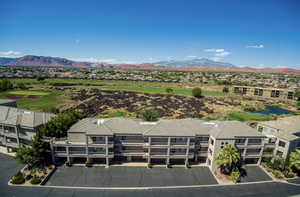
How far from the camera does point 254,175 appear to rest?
32219mm

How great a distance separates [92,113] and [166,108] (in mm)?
35237

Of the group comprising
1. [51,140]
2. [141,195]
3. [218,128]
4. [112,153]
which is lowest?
[141,195]

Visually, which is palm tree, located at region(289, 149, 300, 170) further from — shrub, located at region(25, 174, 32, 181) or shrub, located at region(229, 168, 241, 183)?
shrub, located at region(25, 174, 32, 181)

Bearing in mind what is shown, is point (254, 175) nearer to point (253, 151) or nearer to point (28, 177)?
point (253, 151)

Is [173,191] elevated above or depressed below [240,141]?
below

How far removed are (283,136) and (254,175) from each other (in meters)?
10.9

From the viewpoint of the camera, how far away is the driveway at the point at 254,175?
31.1 metres

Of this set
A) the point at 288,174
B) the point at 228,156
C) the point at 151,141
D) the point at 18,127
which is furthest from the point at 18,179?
the point at 288,174

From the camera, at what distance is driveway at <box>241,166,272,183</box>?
31109mm

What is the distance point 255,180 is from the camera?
30859 millimetres

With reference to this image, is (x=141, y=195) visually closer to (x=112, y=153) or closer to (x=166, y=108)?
(x=112, y=153)

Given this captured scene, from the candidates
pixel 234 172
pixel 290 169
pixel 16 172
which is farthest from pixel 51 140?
pixel 290 169

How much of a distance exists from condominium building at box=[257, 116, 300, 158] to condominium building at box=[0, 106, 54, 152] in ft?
172

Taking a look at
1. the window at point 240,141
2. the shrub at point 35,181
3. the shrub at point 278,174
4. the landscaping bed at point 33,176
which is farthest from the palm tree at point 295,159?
the shrub at point 35,181
